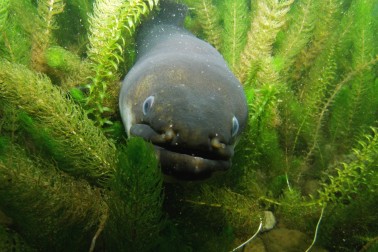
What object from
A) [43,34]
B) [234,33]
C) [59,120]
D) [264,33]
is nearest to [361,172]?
[264,33]

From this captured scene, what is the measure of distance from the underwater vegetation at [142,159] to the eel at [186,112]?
0.20m

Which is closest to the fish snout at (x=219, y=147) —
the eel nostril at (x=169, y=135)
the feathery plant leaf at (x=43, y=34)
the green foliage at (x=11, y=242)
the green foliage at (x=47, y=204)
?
the eel nostril at (x=169, y=135)

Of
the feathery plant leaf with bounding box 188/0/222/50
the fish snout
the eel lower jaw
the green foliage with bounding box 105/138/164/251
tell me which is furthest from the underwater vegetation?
the feathery plant leaf with bounding box 188/0/222/50

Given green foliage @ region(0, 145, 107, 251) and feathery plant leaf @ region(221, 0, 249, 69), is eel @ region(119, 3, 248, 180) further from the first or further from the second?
feathery plant leaf @ region(221, 0, 249, 69)

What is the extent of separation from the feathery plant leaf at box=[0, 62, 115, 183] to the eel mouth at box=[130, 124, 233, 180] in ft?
1.78

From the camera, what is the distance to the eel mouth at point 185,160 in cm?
207

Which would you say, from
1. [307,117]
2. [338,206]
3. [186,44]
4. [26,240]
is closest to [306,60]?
[307,117]

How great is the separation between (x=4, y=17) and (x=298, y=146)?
3992 millimetres

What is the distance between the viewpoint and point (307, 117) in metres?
4.19

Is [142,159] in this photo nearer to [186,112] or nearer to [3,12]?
[186,112]

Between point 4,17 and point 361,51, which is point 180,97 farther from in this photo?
point 361,51

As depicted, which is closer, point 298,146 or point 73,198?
point 73,198

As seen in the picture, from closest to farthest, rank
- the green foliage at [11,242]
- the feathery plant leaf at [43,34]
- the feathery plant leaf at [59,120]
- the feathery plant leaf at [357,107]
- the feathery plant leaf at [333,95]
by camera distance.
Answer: the green foliage at [11,242], the feathery plant leaf at [59,120], the feathery plant leaf at [43,34], the feathery plant leaf at [333,95], the feathery plant leaf at [357,107]

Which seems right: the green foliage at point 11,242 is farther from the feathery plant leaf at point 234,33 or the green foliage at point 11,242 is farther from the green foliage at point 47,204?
the feathery plant leaf at point 234,33
